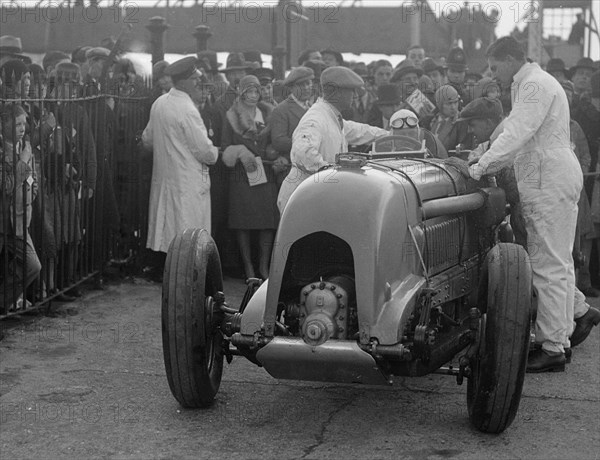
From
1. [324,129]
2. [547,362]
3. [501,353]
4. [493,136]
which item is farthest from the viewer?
[324,129]

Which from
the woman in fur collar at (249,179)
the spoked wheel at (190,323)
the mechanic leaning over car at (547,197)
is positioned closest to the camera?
the spoked wheel at (190,323)

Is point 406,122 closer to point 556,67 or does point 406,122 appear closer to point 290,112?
point 290,112

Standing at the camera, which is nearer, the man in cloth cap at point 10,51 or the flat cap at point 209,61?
the man in cloth cap at point 10,51

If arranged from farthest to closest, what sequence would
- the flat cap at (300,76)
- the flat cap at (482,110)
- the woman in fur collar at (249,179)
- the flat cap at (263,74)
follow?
the flat cap at (263,74)
the woman in fur collar at (249,179)
the flat cap at (300,76)
the flat cap at (482,110)

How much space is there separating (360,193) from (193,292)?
1.02 m

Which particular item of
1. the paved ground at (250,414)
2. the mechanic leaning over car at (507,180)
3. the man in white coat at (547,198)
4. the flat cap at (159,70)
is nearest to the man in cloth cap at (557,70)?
the mechanic leaning over car at (507,180)

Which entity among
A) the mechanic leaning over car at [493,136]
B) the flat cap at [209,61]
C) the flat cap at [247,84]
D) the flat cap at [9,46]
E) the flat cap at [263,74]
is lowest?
the mechanic leaning over car at [493,136]

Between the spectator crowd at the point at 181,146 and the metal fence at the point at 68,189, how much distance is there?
0.05 feet

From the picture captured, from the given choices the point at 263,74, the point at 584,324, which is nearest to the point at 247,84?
the point at 263,74

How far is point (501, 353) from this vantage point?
514 centimetres

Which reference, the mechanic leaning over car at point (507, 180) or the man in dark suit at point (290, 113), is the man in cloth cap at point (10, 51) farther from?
the mechanic leaning over car at point (507, 180)

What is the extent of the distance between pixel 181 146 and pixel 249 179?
0.87 meters

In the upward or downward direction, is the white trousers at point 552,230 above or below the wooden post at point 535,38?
below

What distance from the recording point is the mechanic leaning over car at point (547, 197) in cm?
672
